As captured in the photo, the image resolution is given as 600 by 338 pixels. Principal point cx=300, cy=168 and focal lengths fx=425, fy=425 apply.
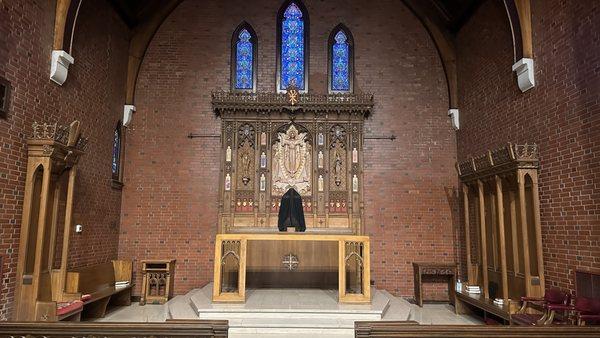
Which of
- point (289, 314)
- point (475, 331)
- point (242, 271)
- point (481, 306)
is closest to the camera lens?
point (475, 331)

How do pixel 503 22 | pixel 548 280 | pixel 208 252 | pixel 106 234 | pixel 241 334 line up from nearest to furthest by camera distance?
pixel 241 334 → pixel 548 280 → pixel 503 22 → pixel 106 234 → pixel 208 252

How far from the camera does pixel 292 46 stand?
1065 cm

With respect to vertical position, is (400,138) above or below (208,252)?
above

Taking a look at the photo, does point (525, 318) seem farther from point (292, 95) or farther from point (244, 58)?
point (244, 58)

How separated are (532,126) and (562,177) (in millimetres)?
1173

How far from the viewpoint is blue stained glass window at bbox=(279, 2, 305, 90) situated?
413 inches

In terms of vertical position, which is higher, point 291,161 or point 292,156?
point 292,156

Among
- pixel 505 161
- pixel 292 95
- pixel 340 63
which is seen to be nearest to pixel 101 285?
pixel 292 95

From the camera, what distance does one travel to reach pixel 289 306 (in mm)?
7070

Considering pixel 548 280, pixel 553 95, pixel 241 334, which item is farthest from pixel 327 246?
pixel 553 95

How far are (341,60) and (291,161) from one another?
2893 mm

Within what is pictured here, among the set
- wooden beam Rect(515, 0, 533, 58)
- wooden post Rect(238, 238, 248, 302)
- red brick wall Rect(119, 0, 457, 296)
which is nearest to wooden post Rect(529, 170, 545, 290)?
wooden beam Rect(515, 0, 533, 58)

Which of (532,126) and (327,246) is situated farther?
(327,246)

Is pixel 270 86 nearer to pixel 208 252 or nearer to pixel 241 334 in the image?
pixel 208 252
